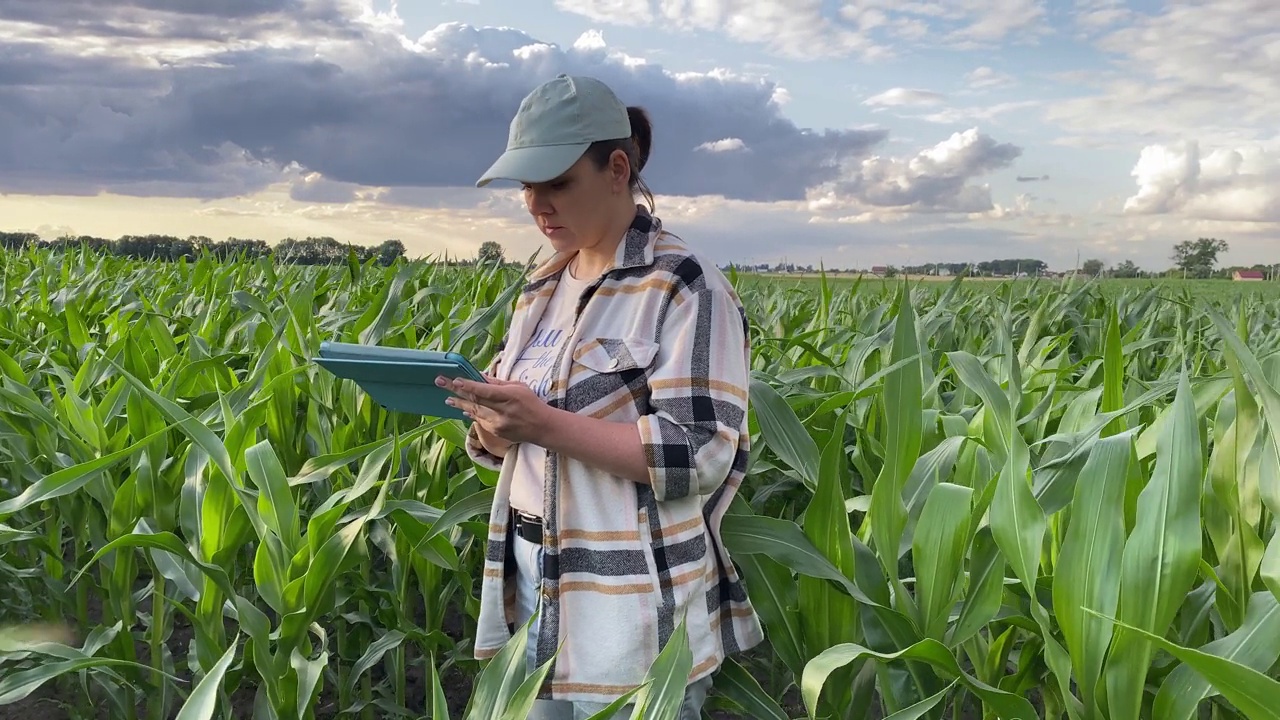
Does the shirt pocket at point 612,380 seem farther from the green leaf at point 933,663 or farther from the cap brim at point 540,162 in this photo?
the green leaf at point 933,663

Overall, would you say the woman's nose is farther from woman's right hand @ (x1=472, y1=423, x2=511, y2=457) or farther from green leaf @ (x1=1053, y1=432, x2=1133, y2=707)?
green leaf @ (x1=1053, y1=432, x2=1133, y2=707)

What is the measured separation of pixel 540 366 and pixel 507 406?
0.77 ft

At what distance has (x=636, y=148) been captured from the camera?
4.63 ft

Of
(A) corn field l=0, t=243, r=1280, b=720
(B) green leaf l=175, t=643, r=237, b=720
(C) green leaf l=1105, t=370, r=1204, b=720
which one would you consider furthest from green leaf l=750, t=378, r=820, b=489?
(B) green leaf l=175, t=643, r=237, b=720

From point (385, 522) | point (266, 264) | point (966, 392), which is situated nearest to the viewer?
point (385, 522)

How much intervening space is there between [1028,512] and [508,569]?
716mm

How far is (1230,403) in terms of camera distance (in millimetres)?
1449

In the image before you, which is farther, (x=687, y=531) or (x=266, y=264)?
(x=266, y=264)

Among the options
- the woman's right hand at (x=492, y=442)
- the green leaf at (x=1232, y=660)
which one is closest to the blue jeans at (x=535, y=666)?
the woman's right hand at (x=492, y=442)

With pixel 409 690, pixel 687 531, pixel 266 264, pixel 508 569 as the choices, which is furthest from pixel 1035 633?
pixel 266 264

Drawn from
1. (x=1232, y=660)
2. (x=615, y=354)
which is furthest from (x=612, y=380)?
(x=1232, y=660)

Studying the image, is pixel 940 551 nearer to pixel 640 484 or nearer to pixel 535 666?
pixel 640 484

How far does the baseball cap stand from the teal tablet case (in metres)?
0.26

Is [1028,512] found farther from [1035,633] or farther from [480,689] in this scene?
[480,689]
